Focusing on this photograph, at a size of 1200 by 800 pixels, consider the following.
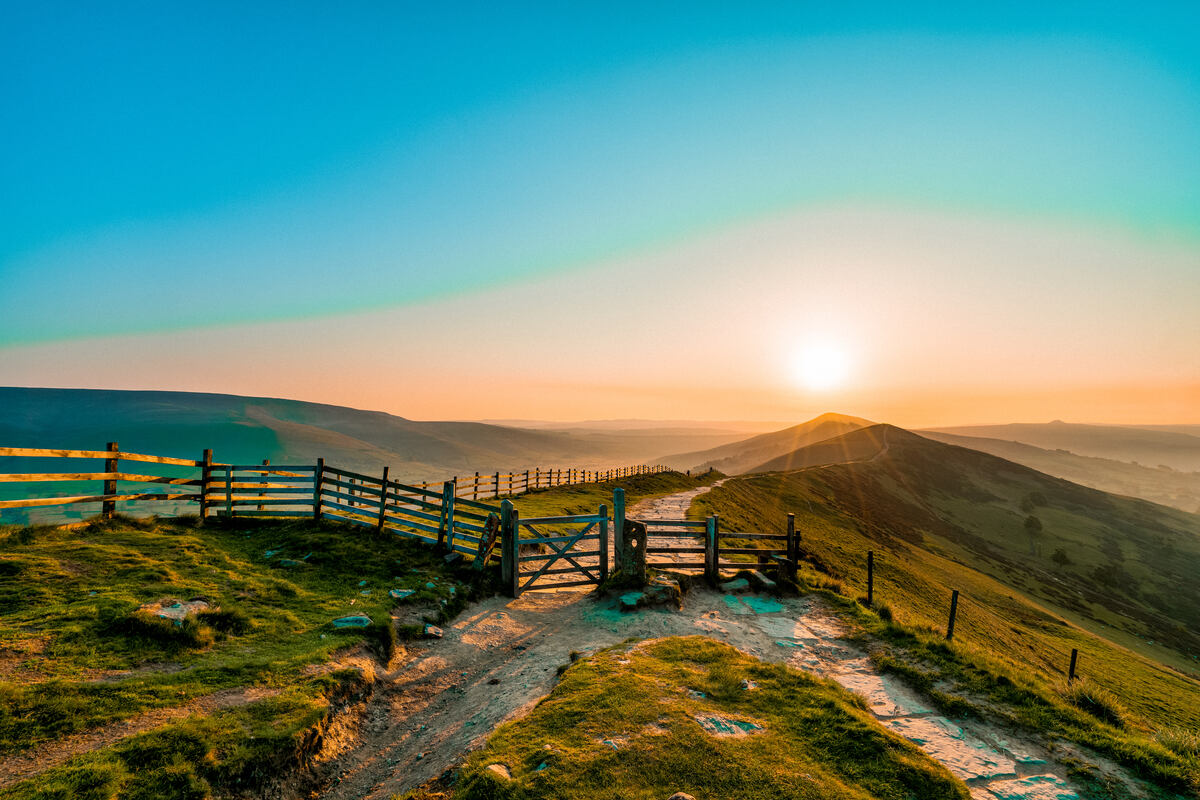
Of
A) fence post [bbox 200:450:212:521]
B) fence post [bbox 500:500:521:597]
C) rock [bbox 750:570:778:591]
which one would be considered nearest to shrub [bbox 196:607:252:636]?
fence post [bbox 500:500:521:597]

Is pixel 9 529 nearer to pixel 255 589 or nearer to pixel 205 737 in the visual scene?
pixel 255 589

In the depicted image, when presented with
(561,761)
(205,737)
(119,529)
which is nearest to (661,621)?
(561,761)

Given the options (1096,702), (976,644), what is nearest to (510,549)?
(1096,702)

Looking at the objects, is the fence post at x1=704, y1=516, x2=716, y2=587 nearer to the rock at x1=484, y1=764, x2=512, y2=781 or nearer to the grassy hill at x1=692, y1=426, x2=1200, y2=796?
the grassy hill at x1=692, y1=426, x2=1200, y2=796

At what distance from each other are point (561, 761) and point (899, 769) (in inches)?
164

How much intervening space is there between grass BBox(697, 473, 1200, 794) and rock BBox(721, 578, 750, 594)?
6.37ft

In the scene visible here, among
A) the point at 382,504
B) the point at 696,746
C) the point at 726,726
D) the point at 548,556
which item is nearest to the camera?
the point at 696,746

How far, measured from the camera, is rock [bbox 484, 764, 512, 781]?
533cm

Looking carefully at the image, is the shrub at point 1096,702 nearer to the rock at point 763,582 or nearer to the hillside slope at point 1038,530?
the rock at point 763,582

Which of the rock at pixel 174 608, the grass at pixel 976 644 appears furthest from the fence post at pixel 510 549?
the grass at pixel 976 644

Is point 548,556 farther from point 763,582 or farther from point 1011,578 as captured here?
point 1011,578

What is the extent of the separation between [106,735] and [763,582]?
14.6 meters

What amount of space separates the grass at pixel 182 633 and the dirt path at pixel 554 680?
1000 mm

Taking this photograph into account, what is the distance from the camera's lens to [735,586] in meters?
15.2
